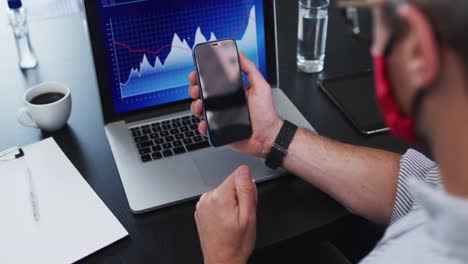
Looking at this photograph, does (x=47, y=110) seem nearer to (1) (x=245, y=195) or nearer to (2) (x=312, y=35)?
(1) (x=245, y=195)

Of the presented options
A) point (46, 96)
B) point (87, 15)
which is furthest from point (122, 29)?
point (46, 96)

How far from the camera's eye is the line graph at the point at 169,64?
39.3 inches

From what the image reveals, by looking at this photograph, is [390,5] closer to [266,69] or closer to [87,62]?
[266,69]

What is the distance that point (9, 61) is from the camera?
1.22m

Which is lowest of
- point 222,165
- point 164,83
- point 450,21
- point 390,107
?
point 222,165

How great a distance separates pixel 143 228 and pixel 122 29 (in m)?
0.37

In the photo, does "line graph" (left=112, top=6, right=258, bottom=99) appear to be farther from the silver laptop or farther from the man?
the man

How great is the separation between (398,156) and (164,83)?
1.53ft

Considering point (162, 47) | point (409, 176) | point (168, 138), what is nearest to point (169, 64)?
point (162, 47)

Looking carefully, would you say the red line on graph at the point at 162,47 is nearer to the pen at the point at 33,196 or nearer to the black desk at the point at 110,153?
the black desk at the point at 110,153

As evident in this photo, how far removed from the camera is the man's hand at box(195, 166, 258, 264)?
756 millimetres

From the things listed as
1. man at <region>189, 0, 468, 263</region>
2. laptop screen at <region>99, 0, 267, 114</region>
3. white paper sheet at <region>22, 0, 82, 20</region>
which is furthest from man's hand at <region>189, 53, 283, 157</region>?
white paper sheet at <region>22, 0, 82, 20</region>

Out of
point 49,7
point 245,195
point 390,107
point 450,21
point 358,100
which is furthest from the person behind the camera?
point 49,7

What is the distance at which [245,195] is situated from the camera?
0.77 metres
